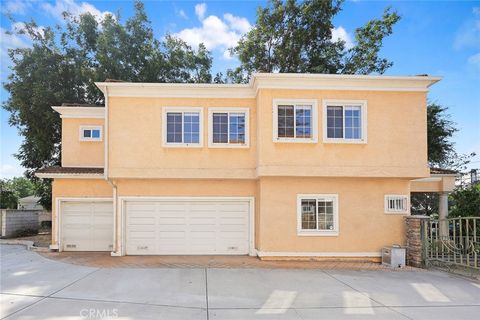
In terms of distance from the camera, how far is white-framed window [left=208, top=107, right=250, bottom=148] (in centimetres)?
1289

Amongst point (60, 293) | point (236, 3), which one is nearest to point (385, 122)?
point (236, 3)

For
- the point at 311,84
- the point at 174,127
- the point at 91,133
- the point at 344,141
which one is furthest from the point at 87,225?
the point at 344,141

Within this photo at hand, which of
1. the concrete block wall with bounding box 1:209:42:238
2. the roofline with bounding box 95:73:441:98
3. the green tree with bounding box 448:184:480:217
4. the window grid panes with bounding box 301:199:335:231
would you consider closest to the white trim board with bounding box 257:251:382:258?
the window grid panes with bounding box 301:199:335:231

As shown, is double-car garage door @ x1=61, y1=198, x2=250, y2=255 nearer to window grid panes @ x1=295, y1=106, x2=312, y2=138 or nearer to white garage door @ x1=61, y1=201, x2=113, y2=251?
white garage door @ x1=61, y1=201, x2=113, y2=251

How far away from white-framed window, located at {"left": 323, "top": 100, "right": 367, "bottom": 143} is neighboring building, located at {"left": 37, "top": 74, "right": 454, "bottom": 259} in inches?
1.4

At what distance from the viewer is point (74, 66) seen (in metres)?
21.1

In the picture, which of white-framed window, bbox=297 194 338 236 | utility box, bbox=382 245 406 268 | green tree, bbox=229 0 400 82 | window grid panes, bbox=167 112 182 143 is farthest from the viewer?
green tree, bbox=229 0 400 82

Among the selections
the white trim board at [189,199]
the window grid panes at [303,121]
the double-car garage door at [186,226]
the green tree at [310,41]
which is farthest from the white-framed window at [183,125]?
the green tree at [310,41]

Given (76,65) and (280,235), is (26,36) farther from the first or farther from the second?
(280,235)

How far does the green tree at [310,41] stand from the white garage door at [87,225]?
13.3m

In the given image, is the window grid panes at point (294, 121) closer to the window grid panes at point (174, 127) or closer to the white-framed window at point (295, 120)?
the white-framed window at point (295, 120)

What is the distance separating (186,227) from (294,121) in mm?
5615

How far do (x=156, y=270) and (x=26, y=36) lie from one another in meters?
18.7

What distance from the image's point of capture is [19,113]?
20203 millimetres
